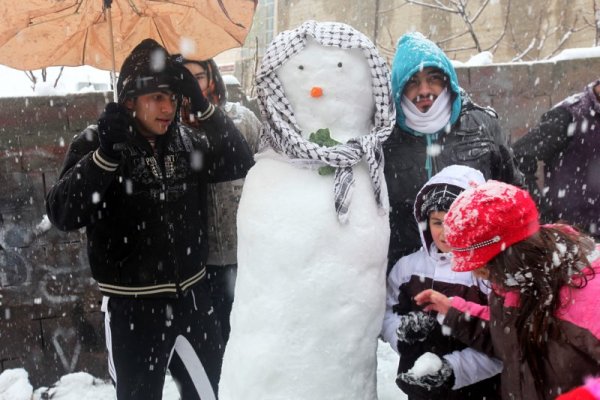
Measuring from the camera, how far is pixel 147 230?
7.73ft

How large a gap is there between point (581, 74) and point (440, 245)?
8.54 feet

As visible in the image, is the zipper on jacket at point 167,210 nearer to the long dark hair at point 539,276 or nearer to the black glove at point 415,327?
the black glove at point 415,327

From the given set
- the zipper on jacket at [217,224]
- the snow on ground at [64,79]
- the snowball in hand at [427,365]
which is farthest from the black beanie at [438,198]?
the snow on ground at [64,79]

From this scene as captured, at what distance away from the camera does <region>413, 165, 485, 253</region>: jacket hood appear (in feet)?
7.02

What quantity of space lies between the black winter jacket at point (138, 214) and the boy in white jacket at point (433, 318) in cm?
92

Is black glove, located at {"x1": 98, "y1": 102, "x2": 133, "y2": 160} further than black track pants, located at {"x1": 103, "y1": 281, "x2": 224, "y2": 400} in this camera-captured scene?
No

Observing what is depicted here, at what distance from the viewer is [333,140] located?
210 cm

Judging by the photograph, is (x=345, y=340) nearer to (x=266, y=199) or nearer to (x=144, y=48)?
(x=266, y=199)

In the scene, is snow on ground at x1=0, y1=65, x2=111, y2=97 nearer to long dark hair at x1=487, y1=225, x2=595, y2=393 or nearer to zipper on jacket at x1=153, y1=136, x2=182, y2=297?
zipper on jacket at x1=153, y1=136, x2=182, y2=297

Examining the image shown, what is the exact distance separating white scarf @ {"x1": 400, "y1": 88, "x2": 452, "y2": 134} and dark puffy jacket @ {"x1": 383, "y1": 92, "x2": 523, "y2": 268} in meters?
0.05

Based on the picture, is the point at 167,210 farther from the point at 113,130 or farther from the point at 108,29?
the point at 108,29

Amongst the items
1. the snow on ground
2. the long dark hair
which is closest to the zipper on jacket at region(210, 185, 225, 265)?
the long dark hair

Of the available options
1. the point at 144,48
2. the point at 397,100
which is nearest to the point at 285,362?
the point at 397,100

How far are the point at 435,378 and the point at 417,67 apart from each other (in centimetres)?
132
